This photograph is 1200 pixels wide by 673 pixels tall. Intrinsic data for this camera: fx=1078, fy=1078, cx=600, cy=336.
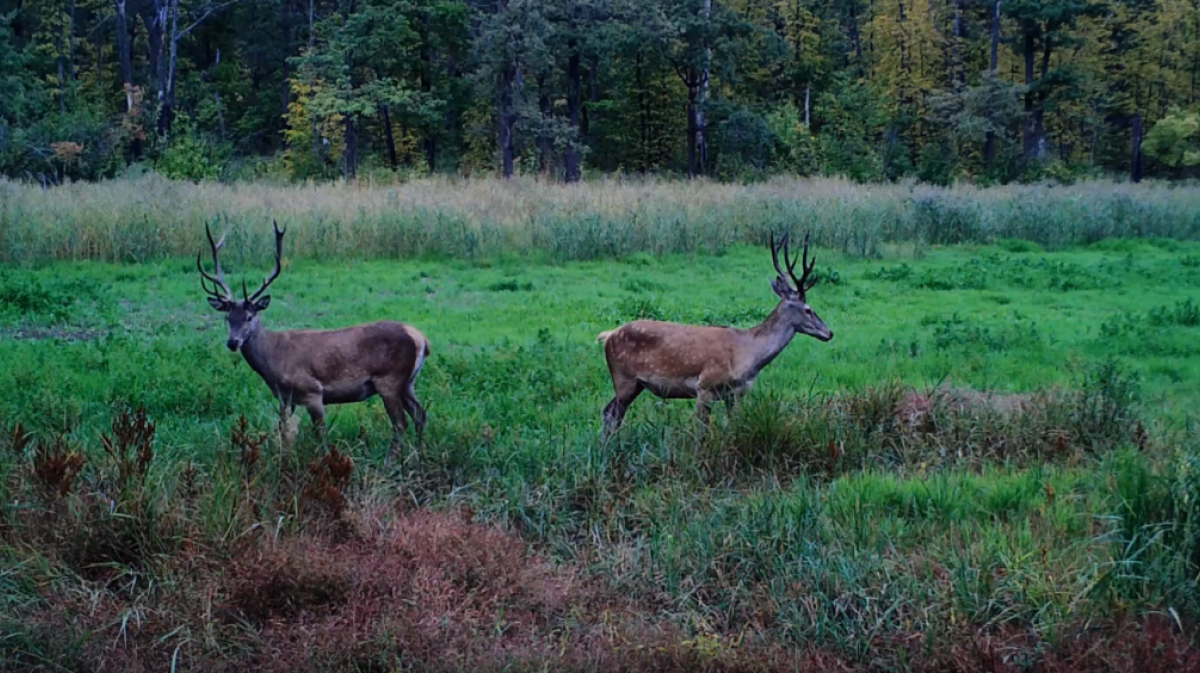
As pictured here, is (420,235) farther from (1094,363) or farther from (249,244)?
(1094,363)

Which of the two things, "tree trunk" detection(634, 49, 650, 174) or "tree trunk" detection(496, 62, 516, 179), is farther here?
"tree trunk" detection(634, 49, 650, 174)

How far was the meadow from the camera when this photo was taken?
4.80 m

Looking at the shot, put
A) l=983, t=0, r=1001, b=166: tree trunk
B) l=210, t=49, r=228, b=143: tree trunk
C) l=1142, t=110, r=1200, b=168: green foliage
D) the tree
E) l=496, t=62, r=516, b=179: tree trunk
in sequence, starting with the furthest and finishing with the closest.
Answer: l=210, t=49, r=228, b=143: tree trunk → l=1142, t=110, r=1200, b=168: green foliage → l=983, t=0, r=1001, b=166: tree trunk → the tree → l=496, t=62, r=516, b=179: tree trunk

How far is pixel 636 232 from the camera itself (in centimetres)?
1839

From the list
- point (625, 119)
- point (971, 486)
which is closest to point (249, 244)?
point (971, 486)

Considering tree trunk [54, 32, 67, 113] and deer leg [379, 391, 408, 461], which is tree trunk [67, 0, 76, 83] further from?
deer leg [379, 391, 408, 461]

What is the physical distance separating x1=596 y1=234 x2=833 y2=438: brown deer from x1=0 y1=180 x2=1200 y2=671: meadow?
208 millimetres

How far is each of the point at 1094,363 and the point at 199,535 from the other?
7784 millimetres

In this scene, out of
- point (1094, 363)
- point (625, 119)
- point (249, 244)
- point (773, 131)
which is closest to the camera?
point (1094, 363)

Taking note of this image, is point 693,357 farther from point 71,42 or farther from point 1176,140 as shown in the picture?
point 71,42

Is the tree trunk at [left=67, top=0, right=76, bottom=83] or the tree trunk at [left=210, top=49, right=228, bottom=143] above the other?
the tree trunk at [left=67, top=0, right=76, bottom=83]

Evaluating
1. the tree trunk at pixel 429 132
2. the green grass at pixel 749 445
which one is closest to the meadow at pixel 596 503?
the green grass at pixel 749 445

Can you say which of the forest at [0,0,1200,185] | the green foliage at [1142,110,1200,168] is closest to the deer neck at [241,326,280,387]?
the forest at [0,0,1200,185]

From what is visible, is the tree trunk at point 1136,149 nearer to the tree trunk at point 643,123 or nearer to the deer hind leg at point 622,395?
the tree trunk at point 643,123
